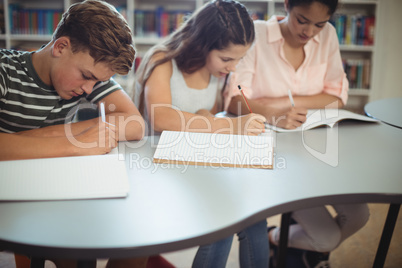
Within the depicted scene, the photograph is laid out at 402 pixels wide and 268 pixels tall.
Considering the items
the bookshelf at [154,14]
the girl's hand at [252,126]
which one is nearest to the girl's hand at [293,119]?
the girl's hand at [252,126]

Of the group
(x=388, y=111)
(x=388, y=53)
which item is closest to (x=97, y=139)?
(x=388, y=111)

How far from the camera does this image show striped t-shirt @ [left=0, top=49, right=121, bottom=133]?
999 mm

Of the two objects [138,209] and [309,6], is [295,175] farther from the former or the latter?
[309,6]

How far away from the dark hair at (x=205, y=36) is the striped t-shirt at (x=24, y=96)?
0.31 m

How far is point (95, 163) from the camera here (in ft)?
2.58

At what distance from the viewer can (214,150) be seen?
0.90m

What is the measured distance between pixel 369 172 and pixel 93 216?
611 mm

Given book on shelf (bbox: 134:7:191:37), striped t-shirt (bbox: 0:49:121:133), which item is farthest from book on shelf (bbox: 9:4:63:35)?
striped t-shirt (bbox: 0:49:121:133)

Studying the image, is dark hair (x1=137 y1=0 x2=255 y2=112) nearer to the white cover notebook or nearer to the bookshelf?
the white cover notebook

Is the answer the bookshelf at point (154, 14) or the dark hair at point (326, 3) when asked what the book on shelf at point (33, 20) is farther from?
the dark hair at point (326, 3)

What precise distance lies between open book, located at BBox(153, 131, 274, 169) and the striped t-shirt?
0.34 meters

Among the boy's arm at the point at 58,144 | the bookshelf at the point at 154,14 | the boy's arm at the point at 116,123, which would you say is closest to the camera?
the boy's arm at the point at 58,144

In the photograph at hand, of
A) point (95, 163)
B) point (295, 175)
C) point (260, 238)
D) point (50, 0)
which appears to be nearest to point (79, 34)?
point (95, 163)

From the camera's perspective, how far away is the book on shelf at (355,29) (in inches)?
125
